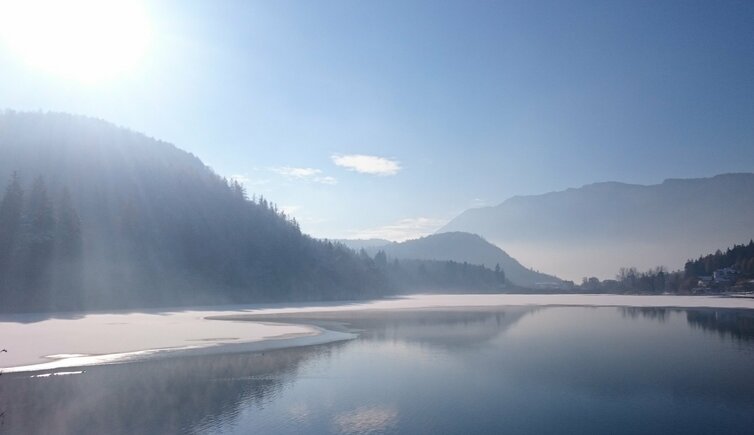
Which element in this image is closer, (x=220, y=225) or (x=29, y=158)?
(x=29, y=158)

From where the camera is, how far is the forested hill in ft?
270

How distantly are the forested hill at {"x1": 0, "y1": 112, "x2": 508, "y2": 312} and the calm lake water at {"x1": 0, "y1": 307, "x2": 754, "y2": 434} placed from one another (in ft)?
193

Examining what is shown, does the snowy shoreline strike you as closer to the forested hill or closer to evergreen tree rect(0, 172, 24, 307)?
evergreen tree rect(0, 172, 24, 307)

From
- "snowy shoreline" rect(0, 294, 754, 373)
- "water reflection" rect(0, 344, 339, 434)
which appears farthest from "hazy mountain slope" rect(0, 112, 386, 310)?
"water reflection" rect(0, 344, 339, 434)

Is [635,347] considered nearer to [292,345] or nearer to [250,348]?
[292,345]

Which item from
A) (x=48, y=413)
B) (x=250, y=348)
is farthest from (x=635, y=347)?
(x=48, y=413)

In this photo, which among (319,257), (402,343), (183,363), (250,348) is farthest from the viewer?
(319,257)

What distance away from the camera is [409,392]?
87.7 ft

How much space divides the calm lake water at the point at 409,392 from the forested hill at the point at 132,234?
58849 millimetres

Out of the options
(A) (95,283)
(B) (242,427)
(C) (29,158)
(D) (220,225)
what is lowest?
(B) (242,427)

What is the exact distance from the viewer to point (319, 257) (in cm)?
16188

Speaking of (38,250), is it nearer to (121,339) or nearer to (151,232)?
(151,232)

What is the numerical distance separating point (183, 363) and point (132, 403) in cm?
1045

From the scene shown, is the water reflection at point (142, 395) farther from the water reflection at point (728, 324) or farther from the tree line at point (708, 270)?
the tree line at point (708, 270)
